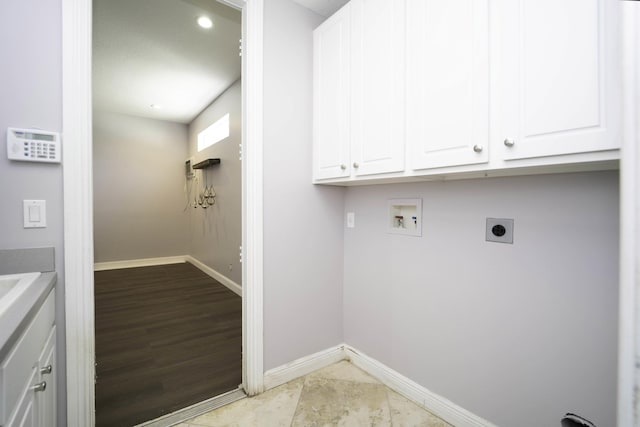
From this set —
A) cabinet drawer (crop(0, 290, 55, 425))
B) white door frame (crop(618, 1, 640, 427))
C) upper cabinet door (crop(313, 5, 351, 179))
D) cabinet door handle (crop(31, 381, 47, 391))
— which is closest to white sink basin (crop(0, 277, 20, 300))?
cabinet drawer (crop(0, 290, 55, 425))

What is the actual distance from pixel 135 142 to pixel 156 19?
11.3ft

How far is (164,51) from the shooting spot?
126 inches

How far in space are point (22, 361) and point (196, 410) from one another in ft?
3.74

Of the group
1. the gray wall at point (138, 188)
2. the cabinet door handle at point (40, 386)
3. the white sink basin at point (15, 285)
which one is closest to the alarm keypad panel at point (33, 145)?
the white sink basin at point (15, 285)

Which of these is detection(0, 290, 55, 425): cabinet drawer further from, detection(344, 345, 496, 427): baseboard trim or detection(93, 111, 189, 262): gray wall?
detection(93, 111, 189, 262): gray wall

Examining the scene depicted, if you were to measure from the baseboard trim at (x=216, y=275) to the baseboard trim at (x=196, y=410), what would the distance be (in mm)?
2040

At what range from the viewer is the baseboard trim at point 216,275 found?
155 inches

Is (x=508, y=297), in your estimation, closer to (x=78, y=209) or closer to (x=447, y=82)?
(x=447, y=82)

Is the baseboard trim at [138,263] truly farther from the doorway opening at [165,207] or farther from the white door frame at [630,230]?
the white door frame at [630,230]

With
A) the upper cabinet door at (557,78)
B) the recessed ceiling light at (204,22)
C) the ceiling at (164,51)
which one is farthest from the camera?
the recessed ceiling light at (204,22)

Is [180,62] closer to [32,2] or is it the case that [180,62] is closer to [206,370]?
[32,2]

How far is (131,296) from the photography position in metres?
3.77

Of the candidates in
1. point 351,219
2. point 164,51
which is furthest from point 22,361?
point 164,51

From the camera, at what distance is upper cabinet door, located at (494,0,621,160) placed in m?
0.93
